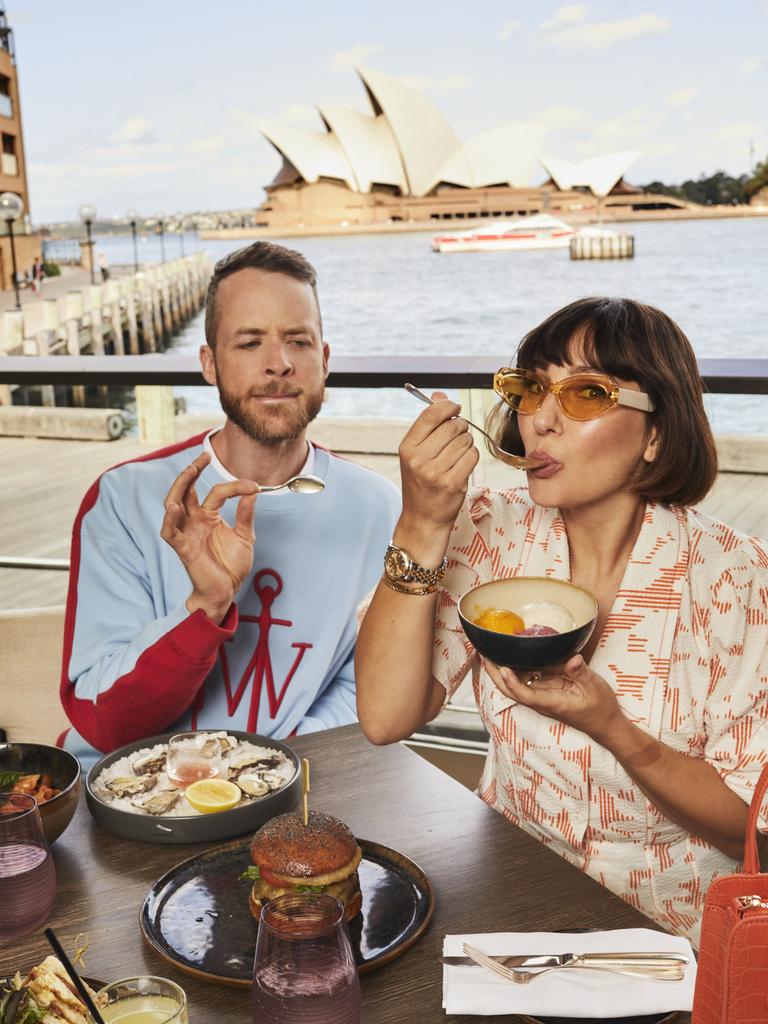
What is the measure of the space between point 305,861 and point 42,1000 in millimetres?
285

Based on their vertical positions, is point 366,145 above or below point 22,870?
above

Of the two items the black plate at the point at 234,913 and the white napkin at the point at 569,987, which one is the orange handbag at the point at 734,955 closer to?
the white napkin at the point at 569,987

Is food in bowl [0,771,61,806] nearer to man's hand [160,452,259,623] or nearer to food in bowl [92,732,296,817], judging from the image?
food in bowl [92,732,296,817]

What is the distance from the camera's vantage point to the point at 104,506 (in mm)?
1867

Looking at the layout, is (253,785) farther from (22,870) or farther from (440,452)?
(440,452)

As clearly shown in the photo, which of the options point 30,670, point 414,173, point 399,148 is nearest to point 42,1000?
point 30,670

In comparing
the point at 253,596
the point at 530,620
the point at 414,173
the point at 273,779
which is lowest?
the point at 273,779

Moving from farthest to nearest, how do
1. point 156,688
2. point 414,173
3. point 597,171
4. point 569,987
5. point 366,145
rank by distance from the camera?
point 597,171, point 414,173, point 366,145, point 156,688, point 569,987

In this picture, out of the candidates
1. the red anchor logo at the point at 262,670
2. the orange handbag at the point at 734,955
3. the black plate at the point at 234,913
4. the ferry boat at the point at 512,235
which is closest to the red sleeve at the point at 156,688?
the red anchor logo at the point at 262,670

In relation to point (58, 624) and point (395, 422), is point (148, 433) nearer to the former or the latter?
point (395, 422)

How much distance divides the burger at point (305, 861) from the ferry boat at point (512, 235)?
168 ft

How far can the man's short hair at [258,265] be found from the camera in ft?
6.41

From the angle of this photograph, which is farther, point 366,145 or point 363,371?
point 366,145

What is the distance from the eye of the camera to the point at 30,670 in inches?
83.7
